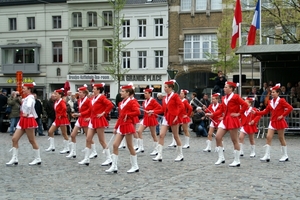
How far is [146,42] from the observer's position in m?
51.6

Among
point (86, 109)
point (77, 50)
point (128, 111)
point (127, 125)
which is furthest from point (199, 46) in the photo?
point (127, 125)

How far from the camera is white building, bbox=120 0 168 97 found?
167ft

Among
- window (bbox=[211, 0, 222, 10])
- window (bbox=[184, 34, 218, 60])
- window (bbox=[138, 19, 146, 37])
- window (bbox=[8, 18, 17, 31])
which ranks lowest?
window (bbox=[184, 34, 218, 60])

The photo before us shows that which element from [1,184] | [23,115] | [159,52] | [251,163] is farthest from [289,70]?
[159,52]

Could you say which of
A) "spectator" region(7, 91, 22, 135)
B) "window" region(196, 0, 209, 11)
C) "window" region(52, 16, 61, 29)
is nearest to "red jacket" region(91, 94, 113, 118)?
"spectator" region(7, 91, 22, 135)

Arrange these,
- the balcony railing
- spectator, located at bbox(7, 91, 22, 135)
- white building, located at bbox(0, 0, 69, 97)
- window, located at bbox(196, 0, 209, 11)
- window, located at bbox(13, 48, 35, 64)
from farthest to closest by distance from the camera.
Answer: window, located at bbox(13, 48, 35, 64)
the balcony railing
white building, located at bbox(0, 0, 69, 97)
window, located at bbox(196, 0, 209, 11)
spectator, located at bbox(7, 91, 22, 135)

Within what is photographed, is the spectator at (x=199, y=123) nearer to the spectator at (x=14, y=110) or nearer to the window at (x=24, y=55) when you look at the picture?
the spectator at (x=14, y=110)

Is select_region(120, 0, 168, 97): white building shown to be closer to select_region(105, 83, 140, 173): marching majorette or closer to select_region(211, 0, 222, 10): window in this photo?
select_region(211, 0, 222, 10): window

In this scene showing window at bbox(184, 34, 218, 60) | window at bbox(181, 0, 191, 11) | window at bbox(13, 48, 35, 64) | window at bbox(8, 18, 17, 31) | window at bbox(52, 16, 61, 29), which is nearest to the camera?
window at bbox(184, 34, 218, 60)

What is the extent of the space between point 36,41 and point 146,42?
1184cm

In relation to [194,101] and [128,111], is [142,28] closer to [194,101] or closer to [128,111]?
[194,101]

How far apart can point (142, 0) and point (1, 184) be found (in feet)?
140

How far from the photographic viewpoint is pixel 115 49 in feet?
155

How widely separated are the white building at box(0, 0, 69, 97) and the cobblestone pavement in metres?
39.0
